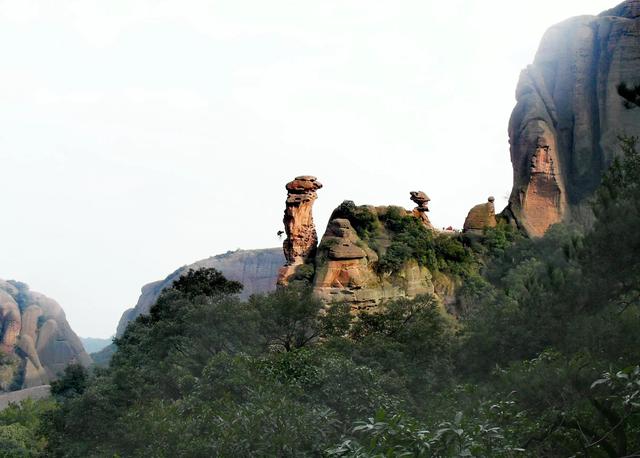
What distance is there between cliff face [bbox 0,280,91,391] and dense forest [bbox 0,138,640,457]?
45892 mm

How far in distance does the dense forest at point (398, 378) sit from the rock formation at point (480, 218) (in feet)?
28.8

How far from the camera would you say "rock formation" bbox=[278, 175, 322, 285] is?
38.9 meters

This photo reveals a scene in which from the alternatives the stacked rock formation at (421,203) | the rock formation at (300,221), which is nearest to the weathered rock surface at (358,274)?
the rock formation at (300,221)

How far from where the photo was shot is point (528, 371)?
13.4m

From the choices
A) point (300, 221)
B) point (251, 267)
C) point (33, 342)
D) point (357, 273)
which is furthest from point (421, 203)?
point (33, 342)

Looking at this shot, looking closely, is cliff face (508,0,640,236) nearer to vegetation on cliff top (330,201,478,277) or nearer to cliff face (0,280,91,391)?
vegetation on cliff top (330,201,478,277)

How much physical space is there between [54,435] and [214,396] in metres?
12.3

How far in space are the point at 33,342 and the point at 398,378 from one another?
3103 inches

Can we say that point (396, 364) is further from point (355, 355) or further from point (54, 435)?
point (54, 435)

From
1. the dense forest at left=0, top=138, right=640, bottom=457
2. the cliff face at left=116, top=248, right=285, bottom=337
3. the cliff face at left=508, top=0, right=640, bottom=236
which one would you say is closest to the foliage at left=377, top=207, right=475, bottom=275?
the dense forest at left=0, top=138, right=640, bottom=457

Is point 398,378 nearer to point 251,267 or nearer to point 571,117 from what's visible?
point 571,117

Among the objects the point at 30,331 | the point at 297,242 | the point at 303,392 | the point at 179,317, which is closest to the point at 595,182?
the point at 297,242

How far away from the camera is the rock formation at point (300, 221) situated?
38906mm

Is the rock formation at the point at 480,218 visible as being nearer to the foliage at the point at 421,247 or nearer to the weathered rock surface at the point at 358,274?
the foliage at the point at 421,247
